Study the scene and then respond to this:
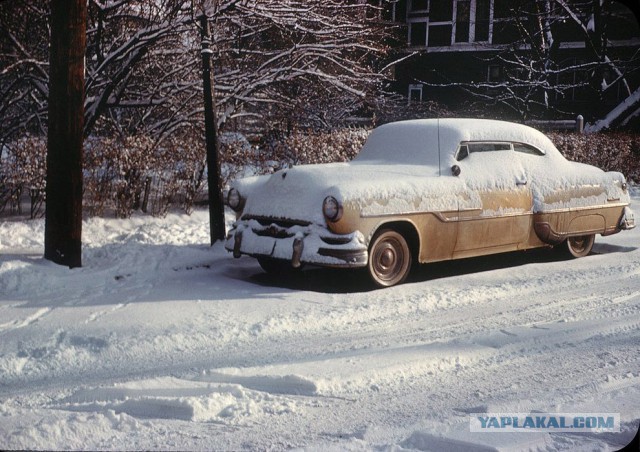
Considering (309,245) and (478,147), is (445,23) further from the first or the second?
(309,245)

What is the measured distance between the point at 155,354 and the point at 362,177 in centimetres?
288

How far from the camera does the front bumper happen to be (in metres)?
6.34

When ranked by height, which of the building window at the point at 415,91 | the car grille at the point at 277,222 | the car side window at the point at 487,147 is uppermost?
the building window at the point at 415,91

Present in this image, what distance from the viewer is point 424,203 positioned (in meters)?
6.82

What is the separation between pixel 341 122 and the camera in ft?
61.9

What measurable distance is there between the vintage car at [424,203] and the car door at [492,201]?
0.01m

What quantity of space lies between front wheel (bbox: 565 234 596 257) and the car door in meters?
1.10

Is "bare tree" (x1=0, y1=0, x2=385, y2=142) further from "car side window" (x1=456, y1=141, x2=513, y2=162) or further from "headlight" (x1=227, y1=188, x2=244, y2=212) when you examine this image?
"car side window" (x1=456, y1=141, x2=513, y2=162)

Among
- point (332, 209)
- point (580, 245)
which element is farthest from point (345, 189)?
point (580, 245)

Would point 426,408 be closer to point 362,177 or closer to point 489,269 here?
point 362,177

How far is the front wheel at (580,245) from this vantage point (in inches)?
334

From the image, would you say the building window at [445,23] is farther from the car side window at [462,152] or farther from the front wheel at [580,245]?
the car side window at [462,152]

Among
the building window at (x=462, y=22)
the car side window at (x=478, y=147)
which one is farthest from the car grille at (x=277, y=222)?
the building window at (x=462, y=22)

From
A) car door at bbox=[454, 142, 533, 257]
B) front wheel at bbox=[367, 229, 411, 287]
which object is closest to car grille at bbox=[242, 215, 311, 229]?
front wheel at bbox=[367, 229, 411, 287]
